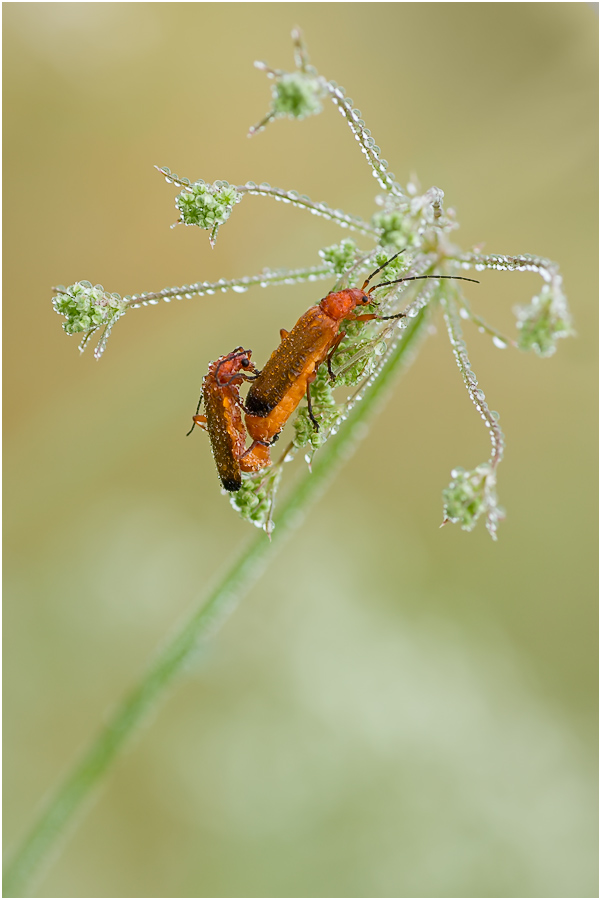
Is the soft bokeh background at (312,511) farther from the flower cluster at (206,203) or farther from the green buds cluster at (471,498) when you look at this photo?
the flower cluster at (206,203)

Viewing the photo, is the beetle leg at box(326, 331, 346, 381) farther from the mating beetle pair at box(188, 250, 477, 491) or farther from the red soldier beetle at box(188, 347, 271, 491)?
the red soldier beetle at box(188, 347, 271, 491)

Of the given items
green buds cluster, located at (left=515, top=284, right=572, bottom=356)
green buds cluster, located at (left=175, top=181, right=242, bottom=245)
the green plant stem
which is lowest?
the green plant stem

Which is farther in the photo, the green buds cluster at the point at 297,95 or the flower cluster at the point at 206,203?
the flower cluster at the point at 206,203

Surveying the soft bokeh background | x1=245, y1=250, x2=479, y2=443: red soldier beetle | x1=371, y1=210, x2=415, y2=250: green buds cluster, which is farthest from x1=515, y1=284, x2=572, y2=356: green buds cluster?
the soft bokeh background

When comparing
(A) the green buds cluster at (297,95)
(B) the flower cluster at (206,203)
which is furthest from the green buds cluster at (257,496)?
(A) the green buds cluster at (297,95)

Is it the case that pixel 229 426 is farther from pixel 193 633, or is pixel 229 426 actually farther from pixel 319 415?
pixel 193 633

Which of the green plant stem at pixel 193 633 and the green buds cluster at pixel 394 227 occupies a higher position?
the green buds cluster at pixel 394 227
